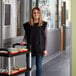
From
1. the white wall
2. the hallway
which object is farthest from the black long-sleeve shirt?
the hallway

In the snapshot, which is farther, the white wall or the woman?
the white wall

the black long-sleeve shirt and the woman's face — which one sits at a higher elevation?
the woman's face

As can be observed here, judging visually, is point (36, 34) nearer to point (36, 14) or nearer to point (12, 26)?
point (36, 14)

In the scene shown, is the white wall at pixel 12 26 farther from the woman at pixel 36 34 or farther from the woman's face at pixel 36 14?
the woman's face at pixel 36 14

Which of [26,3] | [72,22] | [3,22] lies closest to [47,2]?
[26,3]

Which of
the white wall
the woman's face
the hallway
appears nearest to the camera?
the woman's face

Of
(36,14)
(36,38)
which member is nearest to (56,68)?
(36,38)

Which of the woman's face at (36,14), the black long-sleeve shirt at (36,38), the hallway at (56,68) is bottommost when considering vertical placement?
the hallway at (56,68)

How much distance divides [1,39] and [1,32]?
139mm

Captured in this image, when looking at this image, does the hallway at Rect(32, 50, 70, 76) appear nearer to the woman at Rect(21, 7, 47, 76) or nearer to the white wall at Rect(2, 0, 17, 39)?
the white wall at Rect(2, 0, 17, 39)

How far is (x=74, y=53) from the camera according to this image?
134 inches

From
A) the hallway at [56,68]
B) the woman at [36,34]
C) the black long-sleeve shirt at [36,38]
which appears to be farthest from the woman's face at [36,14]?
the hallway at [56,68]

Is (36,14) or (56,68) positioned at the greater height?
(36,14)

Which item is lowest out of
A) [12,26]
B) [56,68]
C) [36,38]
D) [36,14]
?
[56,68]
